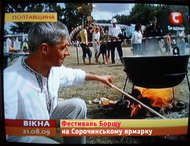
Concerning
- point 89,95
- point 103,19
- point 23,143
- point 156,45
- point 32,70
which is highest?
point 103,19

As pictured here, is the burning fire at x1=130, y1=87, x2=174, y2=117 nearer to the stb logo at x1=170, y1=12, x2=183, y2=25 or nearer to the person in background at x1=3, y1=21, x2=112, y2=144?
the person in background at x1=3, y1=21, x2=112, y2=144

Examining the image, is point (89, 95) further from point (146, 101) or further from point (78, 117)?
point (146, 101)

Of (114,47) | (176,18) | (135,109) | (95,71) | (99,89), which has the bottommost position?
(135,109)

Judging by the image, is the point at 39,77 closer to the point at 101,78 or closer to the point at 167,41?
the point at 101,78

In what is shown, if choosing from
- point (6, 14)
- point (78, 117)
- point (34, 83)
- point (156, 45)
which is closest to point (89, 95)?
point (78, 117)

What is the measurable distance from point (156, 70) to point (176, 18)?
0.33 metres

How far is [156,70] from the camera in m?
2.13

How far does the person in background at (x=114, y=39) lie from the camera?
2.09 m

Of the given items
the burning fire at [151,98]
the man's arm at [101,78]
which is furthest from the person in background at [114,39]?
the burning fire at [151,98]

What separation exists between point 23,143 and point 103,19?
2.92 feet

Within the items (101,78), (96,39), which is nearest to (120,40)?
(96,39)

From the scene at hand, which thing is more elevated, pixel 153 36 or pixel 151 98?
pixel 153 36

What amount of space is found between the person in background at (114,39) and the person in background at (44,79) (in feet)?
0.53

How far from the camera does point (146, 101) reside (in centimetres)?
215
